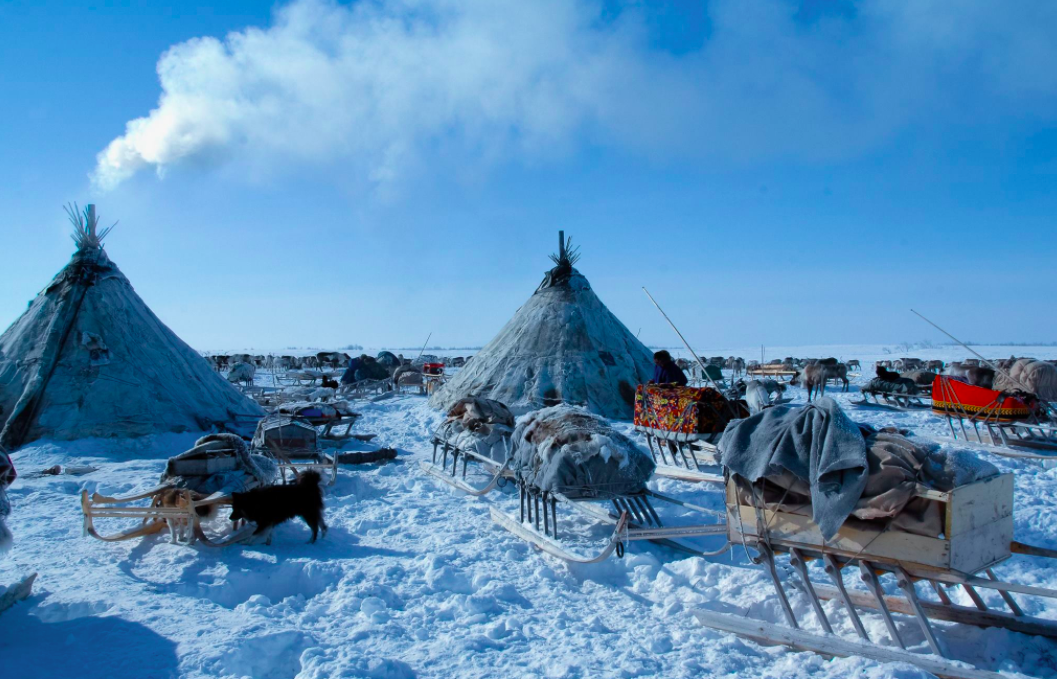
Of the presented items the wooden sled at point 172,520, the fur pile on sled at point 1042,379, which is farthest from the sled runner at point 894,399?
the wooden sled at point 172,520

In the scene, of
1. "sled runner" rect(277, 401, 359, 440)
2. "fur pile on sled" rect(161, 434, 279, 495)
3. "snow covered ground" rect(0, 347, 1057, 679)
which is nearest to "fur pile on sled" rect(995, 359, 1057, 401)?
"snow covered ground" rect(0, 347, 1057, 679)

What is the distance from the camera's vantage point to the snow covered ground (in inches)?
150

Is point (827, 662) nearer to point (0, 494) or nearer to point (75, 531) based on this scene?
point (0, 494)

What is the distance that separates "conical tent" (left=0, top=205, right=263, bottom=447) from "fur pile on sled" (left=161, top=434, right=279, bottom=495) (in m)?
6.06

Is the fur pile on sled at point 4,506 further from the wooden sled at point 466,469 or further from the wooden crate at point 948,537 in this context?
the wooden crate at point 948,537

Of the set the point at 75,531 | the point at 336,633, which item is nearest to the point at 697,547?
the point at 336,633

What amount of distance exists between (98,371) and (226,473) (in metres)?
7.64

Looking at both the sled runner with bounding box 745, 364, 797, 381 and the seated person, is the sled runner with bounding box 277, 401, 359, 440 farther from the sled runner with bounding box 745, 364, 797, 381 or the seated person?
the sled runner with bounding box 745, 364, 797, 381

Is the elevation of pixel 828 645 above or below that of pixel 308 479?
below

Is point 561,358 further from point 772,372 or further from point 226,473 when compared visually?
point 772,372

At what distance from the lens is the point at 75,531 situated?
6.57 m

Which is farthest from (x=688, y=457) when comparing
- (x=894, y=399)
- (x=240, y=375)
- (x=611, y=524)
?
(x=240, y=375)

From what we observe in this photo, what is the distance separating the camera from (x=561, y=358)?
15.4 metres

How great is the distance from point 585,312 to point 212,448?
10941 mm
